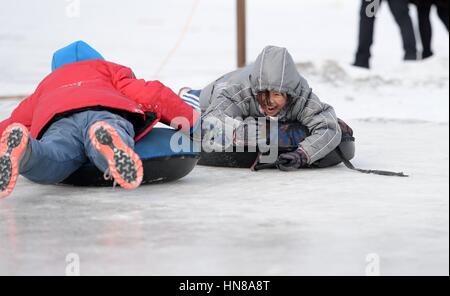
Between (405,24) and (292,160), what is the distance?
4.88 metres

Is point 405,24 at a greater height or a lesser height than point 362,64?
greater

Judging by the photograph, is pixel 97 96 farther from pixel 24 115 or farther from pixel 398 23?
pixel 398 23

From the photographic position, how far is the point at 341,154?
4.59 metres

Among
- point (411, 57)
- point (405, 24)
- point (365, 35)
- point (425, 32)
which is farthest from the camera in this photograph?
point (425, 32)

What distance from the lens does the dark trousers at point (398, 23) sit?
8508 mm

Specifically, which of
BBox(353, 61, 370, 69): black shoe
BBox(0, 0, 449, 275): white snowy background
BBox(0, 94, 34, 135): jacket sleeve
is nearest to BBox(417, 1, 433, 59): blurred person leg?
BBox(353, 61, 370, 69): black shoe

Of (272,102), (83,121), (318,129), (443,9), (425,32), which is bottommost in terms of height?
(425,32)

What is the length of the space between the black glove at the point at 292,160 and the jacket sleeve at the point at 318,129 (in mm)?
23

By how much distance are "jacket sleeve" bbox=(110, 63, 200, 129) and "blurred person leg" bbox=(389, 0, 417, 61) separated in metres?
5.09

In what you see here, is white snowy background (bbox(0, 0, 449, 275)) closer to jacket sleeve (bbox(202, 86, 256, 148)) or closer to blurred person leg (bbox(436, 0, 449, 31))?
jacket sleeve (bbox(202, 86, 256, 148))

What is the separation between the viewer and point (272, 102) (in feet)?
14.9

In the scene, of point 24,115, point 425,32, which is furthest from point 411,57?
point 24,115
